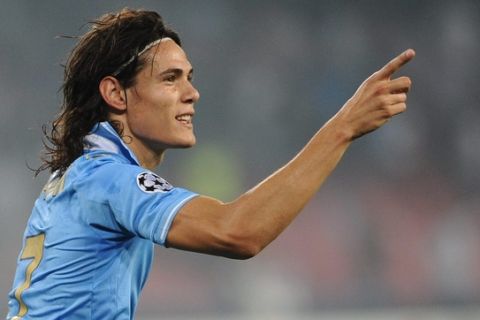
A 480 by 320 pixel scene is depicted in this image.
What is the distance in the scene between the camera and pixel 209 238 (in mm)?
1776

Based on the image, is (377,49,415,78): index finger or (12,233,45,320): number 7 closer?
(377,49,415,78): index finger

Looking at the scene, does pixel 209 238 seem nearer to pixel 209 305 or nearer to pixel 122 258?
pixel 122 258

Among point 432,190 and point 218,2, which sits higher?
point 218,2

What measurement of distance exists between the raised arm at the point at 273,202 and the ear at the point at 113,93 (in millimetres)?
583

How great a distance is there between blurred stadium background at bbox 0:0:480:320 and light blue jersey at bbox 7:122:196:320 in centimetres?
399

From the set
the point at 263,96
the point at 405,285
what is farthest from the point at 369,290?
the point at 263,96

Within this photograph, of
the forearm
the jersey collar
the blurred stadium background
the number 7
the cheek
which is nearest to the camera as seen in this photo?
the forearm

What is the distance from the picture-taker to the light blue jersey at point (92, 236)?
184cm

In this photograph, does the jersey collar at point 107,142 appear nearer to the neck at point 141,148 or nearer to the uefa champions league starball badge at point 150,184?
the neck at point 141,148

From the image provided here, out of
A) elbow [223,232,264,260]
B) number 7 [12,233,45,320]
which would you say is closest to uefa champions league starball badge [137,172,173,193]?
elbow [223,232,264,260]

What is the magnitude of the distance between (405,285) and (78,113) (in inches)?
182

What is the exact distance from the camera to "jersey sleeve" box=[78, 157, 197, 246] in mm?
1795

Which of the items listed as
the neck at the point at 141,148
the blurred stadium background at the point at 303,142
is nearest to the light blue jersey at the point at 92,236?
the neck at the point at 141,148

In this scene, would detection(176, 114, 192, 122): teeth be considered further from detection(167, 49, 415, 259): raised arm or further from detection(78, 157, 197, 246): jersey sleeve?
detection(167, 49, 415, 259): raised arm
